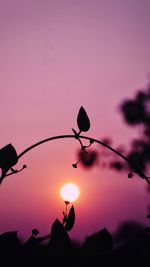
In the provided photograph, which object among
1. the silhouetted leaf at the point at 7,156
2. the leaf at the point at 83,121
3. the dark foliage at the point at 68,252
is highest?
the leaf at the point at 83,121

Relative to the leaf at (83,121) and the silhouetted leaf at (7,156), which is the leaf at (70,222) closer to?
the silhouetted leaf at (7,156)

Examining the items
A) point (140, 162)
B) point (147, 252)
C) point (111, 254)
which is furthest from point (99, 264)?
point (140, 162)

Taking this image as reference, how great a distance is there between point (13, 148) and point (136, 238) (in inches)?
23.1

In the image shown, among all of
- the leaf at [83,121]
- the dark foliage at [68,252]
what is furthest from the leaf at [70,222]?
the leaf at [83,121]

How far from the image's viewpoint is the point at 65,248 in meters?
0.87

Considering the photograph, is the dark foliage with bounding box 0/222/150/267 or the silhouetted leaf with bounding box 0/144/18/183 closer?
the dark foliage with bounding box 0/222/150/267

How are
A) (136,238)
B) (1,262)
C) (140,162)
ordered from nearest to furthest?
(1,262) < (136,238) < (140,162)

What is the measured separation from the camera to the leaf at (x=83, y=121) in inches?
53.0

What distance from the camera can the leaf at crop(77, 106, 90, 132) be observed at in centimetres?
135

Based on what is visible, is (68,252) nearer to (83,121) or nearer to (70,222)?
(70,222)

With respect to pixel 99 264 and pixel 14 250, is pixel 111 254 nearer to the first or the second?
pixel 99 264

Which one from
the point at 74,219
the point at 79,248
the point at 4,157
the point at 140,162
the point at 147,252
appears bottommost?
the point at 147,252

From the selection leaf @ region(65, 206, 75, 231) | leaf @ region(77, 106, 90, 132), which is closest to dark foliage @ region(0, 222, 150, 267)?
leaf @ region(65, 206, 75, 231)

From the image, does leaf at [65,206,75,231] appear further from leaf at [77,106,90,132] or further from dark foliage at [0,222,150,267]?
leaf at [77,106,90,132]
